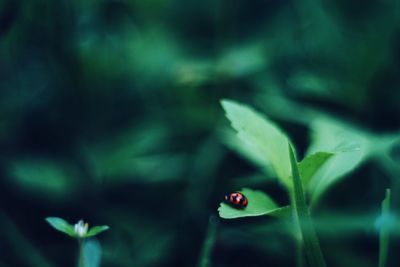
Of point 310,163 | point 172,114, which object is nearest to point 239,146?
point 172,114

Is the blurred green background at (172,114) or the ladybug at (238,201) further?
the blurred green background at (172,114)

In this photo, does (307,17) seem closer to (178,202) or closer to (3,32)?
(178,202)

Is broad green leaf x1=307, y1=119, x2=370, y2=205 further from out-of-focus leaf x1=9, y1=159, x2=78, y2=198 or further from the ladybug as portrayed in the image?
out-of-focus leaf x1=9, y1=159, x2=78, y2=198

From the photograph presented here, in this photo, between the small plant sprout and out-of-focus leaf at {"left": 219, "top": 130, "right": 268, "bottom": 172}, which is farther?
out-of-focus leaf at {"left": 219, "top": 130, "right": 268, "bottom": 172}

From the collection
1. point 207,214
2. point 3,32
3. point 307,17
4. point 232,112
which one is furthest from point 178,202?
point 307,17

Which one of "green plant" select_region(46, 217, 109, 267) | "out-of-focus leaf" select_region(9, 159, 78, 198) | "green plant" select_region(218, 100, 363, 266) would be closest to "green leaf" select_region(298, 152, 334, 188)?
"green plant" select_region(218, 100, 363, 266)

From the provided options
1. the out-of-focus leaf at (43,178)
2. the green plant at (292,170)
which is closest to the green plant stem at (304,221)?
the green plant at (292,170)

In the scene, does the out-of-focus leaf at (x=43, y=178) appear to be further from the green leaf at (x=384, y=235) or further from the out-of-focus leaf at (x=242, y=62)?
the green leaf at (x=384, y=235)
